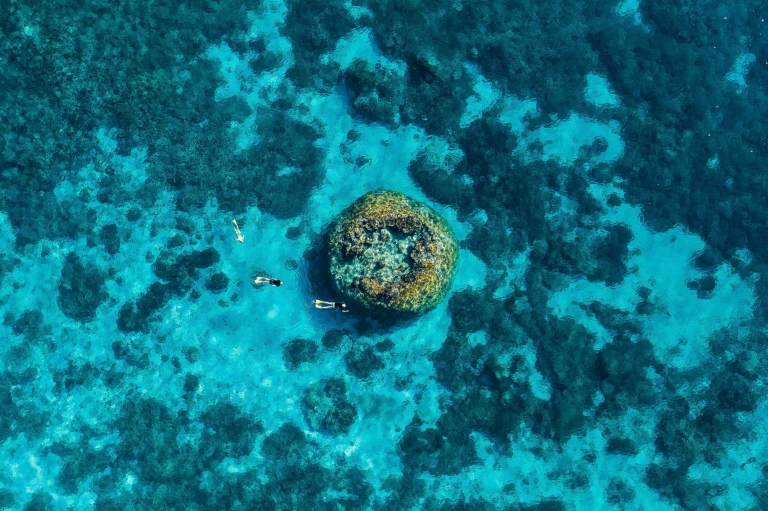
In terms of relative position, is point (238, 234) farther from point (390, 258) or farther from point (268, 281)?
point (390, 258)

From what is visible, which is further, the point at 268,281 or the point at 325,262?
the point at 268,281

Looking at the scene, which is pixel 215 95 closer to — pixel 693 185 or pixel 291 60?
pixel 291 60

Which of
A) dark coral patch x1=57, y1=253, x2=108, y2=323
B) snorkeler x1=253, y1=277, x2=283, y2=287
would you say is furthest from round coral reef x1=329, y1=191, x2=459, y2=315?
dark coral patch x1=57, y1=253, x2=108, y2=323

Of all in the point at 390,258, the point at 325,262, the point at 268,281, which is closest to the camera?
the point at 390,258

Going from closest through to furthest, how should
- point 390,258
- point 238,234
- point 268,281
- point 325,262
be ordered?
point 390,258, point 325,262, point 268,281, point 238,234

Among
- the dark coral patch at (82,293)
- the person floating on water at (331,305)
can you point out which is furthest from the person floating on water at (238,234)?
the dark coral patch at (82,293)

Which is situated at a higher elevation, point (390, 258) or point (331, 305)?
point (390, 258)

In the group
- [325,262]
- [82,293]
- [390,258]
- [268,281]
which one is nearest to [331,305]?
[325,262]
